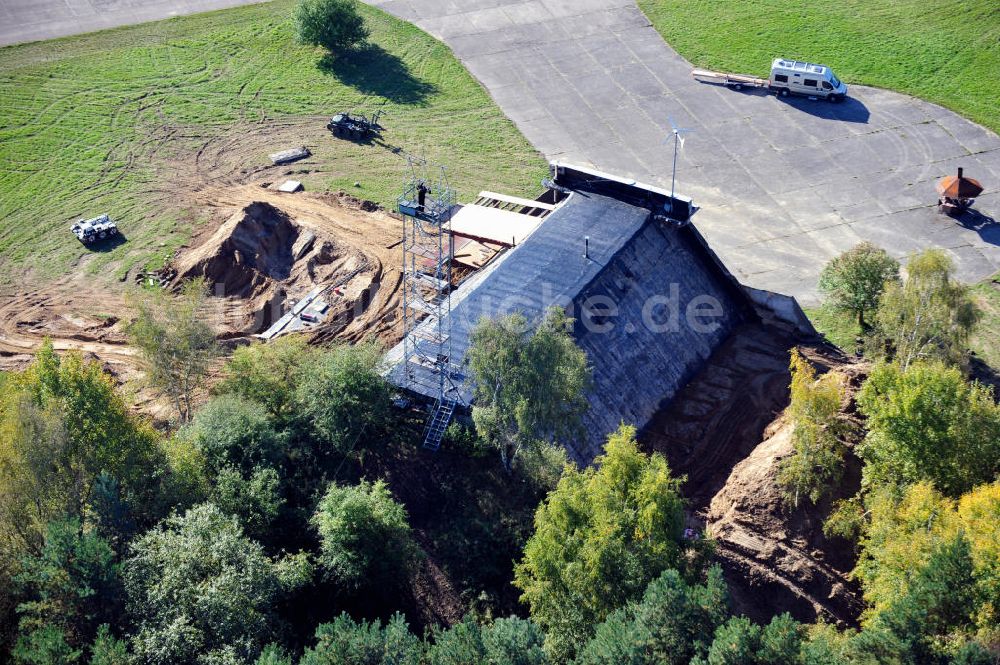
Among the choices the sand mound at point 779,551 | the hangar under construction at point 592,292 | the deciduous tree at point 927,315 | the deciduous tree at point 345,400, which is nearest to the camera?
the sand mound at point 779,551

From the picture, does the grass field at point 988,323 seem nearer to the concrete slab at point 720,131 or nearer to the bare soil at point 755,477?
the concrete slab at point 720,131

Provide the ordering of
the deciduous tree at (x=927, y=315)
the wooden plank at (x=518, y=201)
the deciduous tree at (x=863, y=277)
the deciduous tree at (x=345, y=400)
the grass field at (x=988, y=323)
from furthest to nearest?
the wooden plank at (x=518, y=201)
the grass field at (x=988, y=323)
the deciduous tree at (x=863, y=277)
the deciduous tree at (x=927, y=315)
the deciduous tree at (x=345, y=400)

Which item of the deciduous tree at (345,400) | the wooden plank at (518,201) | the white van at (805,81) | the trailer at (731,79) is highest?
the white van at (805,81)

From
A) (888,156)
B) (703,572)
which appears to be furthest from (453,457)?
(888,156)

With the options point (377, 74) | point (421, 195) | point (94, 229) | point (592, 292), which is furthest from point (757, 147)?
point (94, 229)

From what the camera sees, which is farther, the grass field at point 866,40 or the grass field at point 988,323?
the grass field at point 866,40

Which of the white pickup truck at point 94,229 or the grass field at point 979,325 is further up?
the grass field at point 979,325

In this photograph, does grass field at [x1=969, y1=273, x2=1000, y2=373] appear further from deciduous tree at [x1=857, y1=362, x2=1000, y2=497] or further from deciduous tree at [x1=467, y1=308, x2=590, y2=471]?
deciduous tree at [x1=467, y1=308, x2=590, y2=471]

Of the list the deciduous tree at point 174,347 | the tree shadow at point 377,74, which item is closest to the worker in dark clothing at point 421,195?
the deciduous tree at point 174,347
